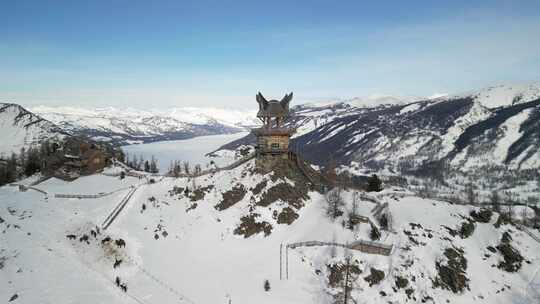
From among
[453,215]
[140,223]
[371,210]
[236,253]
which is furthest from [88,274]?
[453,215]

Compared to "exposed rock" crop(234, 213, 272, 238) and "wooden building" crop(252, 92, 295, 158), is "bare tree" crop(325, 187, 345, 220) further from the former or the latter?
"wooden building" crop(252, 92, 295, 158)

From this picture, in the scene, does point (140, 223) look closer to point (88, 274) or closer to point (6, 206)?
point (88, 274)

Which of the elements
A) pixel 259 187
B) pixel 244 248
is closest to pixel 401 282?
pixel 244 248

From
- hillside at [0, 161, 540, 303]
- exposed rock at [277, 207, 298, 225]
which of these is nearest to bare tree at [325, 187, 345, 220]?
hillside at [0, 161, 540, 303]

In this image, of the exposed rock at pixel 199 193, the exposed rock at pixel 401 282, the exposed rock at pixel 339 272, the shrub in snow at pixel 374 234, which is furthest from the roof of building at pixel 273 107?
the exposed rock at pixel 401 282

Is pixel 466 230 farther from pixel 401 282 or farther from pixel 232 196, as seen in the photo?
pixel 232 196

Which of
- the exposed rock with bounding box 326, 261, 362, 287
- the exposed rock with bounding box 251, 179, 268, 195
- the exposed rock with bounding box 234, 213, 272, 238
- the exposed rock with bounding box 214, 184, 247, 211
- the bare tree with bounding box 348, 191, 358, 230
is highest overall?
the exposed rock with bounding box 251, 179, 268, 195

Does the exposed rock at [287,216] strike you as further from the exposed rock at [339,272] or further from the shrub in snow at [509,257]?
the shrub in snow at [509,257]
